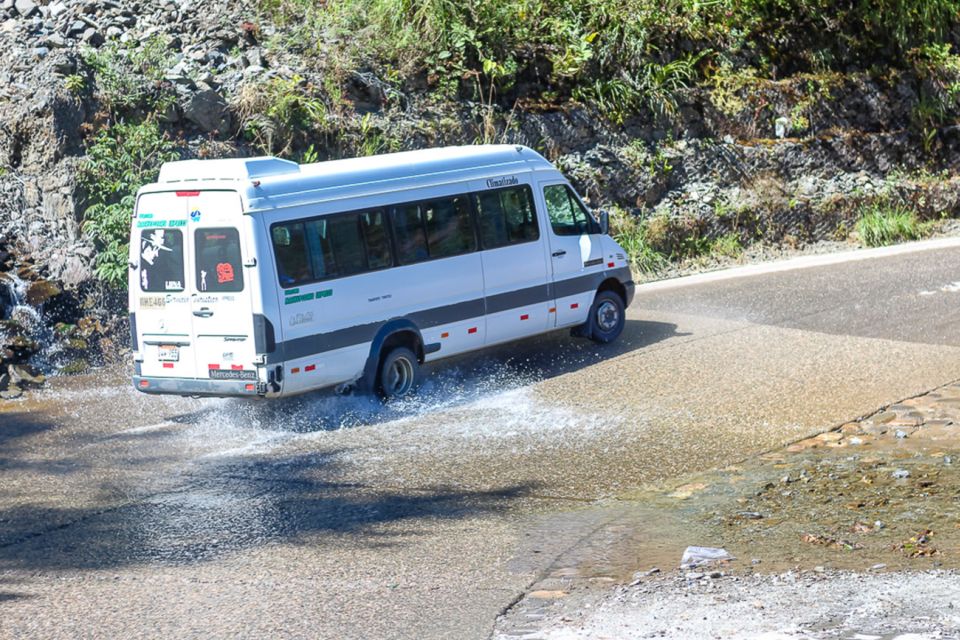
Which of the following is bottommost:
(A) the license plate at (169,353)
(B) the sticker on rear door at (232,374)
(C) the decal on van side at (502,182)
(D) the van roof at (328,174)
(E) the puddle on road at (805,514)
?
(E) the puddle on road at (805,514)

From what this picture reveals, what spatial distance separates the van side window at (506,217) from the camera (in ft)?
43.4

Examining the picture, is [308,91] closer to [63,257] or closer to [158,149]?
[158,149]

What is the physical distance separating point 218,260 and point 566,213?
4.64 m

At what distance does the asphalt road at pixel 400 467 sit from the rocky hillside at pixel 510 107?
3.91 m

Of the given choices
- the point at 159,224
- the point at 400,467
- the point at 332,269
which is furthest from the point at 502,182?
the point at 400,467

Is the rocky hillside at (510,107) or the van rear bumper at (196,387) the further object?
the rocky hillside at (510,107)

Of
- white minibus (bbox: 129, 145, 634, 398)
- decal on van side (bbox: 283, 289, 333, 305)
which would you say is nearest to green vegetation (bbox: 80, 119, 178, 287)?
white minibus (bbox: 129, 145, 634, 398)

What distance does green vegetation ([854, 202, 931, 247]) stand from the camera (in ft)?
72.1

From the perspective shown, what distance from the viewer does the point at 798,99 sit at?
2356 centimetres

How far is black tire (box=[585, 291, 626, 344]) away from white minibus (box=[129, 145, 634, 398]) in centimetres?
79

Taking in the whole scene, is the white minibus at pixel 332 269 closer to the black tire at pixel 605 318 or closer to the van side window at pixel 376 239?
the van side window at pixel 376 239

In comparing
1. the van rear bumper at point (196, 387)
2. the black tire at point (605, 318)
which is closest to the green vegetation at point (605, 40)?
the black tire at point (605, 318)

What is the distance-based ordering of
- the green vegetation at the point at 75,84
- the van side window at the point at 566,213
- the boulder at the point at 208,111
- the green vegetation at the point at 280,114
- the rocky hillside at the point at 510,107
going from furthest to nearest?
the green vegetation at the point at 280,114
the boulder at the point at 208,111
the green vegetation at the point at 75,84
the rocky hillside at the point at 510,107
the van side window at the point at 566,213

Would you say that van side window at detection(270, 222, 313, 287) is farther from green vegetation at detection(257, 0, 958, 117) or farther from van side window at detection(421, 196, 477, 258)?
green vegetation at detection(257, 0, 958, 117)
